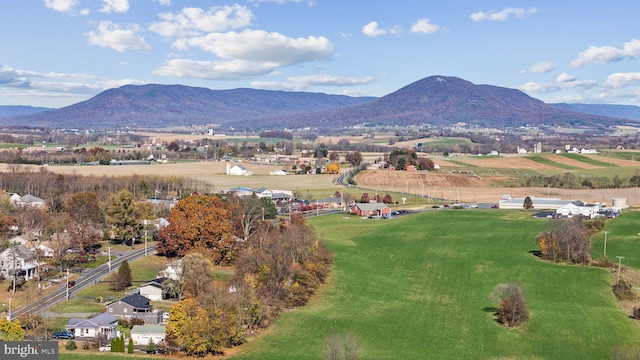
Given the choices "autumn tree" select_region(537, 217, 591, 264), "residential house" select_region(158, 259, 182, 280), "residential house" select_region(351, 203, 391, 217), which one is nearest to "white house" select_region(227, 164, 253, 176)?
"residential house" select_region(351, 203, 391, 217)

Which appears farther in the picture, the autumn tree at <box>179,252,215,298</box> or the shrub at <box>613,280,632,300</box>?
the shrub at <box>613,280,632,300</box>

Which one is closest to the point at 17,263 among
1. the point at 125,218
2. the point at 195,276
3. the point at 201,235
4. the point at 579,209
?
the point at 201,235

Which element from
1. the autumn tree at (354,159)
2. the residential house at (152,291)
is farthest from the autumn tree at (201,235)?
the autumn tree at (354,159)

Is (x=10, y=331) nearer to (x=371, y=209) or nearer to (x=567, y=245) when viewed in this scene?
(x=567, y=245)

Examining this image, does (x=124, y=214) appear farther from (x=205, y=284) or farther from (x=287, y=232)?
(x=205, y=284)

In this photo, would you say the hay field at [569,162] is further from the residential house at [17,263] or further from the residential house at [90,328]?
A: the residential house at [90,328]

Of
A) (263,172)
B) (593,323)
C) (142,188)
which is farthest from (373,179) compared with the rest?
(593,323)

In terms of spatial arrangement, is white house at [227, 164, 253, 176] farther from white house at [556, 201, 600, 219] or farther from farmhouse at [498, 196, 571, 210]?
white house at [556, 201, 600, 219]
